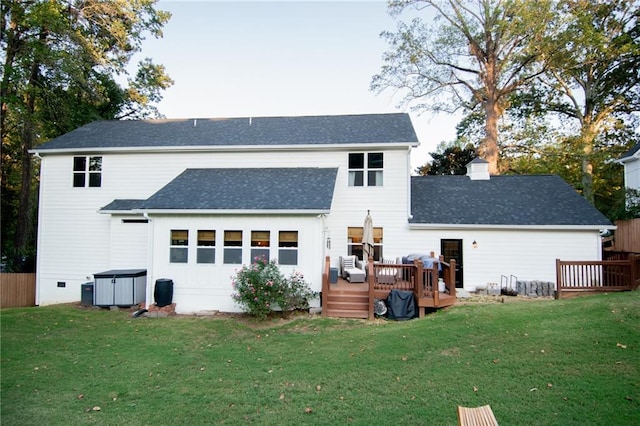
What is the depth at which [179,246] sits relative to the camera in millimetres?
11727

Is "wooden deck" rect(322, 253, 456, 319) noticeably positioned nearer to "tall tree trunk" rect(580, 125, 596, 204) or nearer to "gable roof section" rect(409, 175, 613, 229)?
"gable roof section" rect(409, 175, 613, 229)

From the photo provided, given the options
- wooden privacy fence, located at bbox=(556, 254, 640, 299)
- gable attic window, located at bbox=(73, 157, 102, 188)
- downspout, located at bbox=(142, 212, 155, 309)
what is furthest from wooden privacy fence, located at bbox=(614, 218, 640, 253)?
gable attic window, located at bbox=(73, 157, 102, 188)

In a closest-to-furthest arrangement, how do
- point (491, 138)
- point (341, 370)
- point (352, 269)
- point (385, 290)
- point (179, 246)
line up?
1. point (341, 370)
2. point (385, 290)
3. point (179, 246)
4. point (352, 269)
5. point (491, 138)

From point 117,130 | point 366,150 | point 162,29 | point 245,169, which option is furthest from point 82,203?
point 162,29

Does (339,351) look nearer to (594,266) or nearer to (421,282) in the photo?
(421,282)

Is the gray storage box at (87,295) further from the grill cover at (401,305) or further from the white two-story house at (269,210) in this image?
the grill cover at (401,305)

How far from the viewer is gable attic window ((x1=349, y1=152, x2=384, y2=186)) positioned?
1425 centimetres

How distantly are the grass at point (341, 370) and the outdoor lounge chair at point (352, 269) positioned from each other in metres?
2.85

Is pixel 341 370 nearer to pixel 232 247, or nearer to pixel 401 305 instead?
pixel 401 305

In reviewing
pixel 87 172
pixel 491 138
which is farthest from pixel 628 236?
pixel 87 172

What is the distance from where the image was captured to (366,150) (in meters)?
14.3

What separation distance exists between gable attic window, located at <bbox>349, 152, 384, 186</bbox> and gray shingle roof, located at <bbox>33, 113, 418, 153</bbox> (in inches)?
24.5

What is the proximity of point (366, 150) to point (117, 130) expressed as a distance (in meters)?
12.1

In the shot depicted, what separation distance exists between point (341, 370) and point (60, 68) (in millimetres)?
20072
